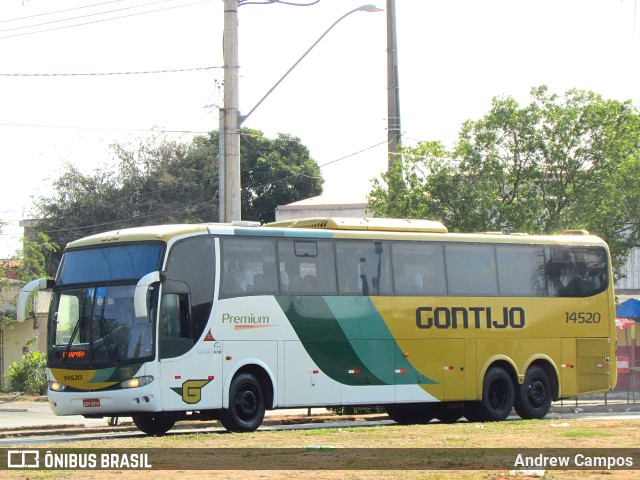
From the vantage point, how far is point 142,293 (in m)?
17.3

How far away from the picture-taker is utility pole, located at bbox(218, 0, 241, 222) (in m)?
23.2

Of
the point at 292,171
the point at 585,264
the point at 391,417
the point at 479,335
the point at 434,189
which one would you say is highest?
the point at 292,171

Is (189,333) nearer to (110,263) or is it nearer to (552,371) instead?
(110,263)

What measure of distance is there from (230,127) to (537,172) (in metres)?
11.2

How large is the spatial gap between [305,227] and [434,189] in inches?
442

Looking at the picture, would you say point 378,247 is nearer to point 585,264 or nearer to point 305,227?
point 305,227

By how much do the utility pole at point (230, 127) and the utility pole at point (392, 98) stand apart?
891cm

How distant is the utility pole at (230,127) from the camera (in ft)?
76.1

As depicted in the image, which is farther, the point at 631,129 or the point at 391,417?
the point at 631,129

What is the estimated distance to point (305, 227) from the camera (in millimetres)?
21250

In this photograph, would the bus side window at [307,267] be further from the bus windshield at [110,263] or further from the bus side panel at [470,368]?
the bus side panel at [470,368]

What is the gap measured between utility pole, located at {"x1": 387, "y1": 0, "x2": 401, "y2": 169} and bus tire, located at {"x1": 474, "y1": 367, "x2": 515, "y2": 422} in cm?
1005

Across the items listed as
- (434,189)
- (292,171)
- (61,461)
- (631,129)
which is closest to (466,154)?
(434,189)

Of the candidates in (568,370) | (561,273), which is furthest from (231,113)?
(568,370)
